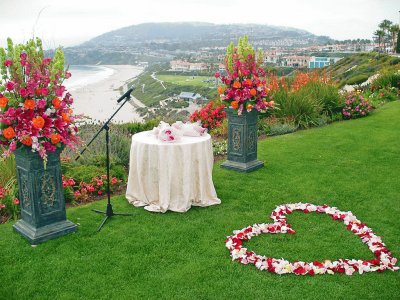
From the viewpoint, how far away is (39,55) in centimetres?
467

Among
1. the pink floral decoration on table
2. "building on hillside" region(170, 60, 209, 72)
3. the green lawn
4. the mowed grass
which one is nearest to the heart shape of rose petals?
the green lawn

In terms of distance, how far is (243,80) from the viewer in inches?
297

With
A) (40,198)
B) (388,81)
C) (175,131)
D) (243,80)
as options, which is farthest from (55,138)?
(388,81)

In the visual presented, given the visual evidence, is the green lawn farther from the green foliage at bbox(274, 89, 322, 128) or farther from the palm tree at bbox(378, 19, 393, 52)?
the palm tree at bbox(378, 19, 393, 52)

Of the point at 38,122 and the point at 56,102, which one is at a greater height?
the point at 56,102

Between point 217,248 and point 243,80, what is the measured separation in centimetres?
373

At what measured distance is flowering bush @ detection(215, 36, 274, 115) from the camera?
746 cm

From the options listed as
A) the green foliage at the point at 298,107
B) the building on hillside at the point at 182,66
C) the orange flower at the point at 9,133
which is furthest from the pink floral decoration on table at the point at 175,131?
the building on hillside at the point at 182,66

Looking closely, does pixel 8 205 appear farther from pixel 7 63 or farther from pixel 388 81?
pixel 388 81

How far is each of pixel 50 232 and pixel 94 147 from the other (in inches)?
138

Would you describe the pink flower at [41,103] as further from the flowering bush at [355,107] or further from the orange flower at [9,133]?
the flowering bush at [355,107]

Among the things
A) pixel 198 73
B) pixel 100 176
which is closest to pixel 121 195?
pixel 100 176

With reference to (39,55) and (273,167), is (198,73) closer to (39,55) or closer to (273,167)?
(273,167)

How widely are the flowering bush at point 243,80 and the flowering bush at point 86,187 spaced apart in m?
2.59
